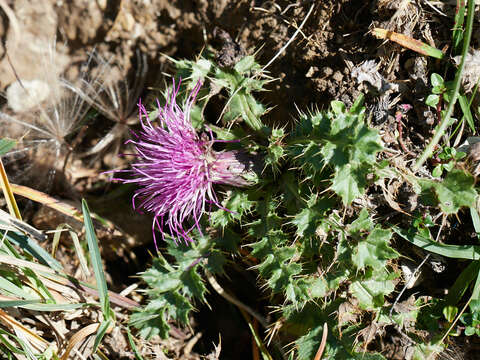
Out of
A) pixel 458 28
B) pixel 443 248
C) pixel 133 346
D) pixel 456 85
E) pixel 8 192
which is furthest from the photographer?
pixel 8 192

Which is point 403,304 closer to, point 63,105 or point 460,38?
point 460,38

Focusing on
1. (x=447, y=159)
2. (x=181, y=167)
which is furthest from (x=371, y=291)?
(x=181, y=167)

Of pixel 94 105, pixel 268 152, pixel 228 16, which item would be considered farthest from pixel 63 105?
pixel 268 152

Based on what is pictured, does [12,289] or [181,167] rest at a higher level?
[181,167]

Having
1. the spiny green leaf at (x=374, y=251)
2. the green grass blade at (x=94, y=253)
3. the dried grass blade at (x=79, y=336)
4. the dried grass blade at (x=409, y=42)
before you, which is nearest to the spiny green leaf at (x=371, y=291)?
the spiny green leaf at (x=374, y=251)

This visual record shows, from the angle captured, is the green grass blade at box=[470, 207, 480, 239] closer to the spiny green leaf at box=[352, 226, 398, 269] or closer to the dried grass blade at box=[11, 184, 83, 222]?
the spiny green leaf at box=[352, 226, 398, 269]

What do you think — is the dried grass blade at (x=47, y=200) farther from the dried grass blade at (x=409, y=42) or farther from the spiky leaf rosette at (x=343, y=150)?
the dried grass blade at (x=409, y=42)

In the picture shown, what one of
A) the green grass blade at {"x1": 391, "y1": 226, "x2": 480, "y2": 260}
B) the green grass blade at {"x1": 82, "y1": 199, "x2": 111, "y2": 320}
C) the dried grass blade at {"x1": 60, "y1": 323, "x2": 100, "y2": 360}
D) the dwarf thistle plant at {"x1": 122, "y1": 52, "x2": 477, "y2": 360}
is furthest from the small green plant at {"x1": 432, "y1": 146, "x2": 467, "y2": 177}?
the dried grass blade at {"x1": 60, "y1": 323, "x2": 100, "y2": 360}

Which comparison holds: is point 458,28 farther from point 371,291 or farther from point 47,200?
point 47,200
